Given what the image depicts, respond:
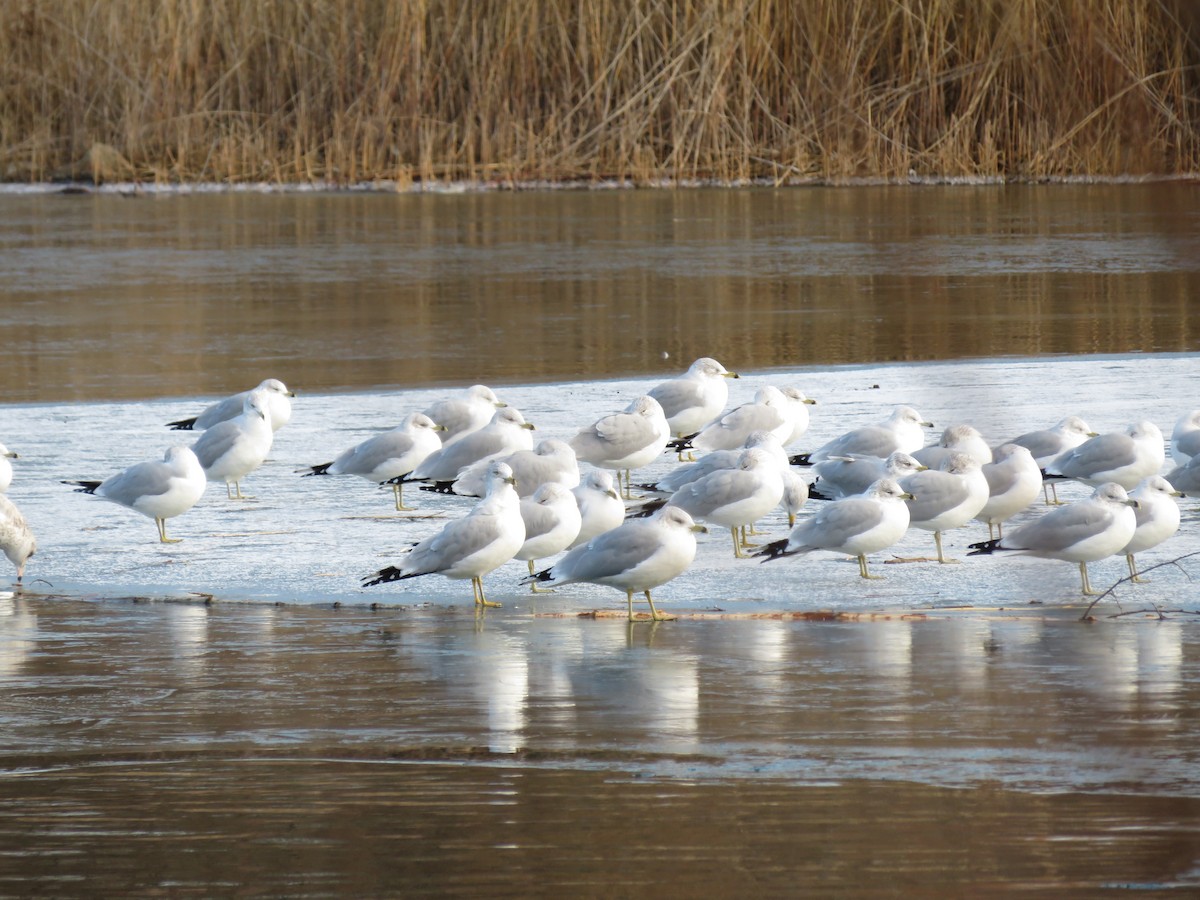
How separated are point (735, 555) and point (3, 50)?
19198 millimetres

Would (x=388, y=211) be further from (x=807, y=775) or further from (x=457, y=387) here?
(x=807, y=775)

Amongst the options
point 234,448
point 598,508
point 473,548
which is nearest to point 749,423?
point 598,508

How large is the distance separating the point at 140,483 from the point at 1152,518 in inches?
143

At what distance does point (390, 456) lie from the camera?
795cm

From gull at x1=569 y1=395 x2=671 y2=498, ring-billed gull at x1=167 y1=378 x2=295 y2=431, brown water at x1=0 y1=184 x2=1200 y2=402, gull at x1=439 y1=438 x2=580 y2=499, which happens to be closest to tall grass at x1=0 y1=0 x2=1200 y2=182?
brown water at x1=0 y1=184 x2=1200 y2=402

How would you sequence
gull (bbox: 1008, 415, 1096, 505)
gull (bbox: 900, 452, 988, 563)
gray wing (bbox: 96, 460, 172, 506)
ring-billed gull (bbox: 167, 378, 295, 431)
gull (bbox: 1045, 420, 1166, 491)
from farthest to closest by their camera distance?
ring-billed gull (bbox: 167, 378, 295, 431) < gull (bbox: 1008, 415, 1096, 505) < gull (bbox: 1045, 420, 1166, 491) < gray wing (bbox: 96, 460, 172, 506) < gull (bbox: 900, 452, 988, 563)

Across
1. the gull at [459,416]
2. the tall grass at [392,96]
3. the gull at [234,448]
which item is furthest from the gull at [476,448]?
the tall grass at [392,96]

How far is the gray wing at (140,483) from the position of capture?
7125mm

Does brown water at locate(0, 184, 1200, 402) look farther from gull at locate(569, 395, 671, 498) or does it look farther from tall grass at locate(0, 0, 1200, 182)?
gull at locate(569, 395, 671, 498)

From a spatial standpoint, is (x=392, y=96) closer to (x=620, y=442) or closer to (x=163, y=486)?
(x=620, y=442)

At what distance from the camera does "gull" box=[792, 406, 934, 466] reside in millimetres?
7707

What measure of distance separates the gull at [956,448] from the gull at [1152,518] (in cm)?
68

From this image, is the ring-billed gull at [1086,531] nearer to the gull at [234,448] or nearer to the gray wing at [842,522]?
the gray wing at [842,522]

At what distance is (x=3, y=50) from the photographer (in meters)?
23.6
